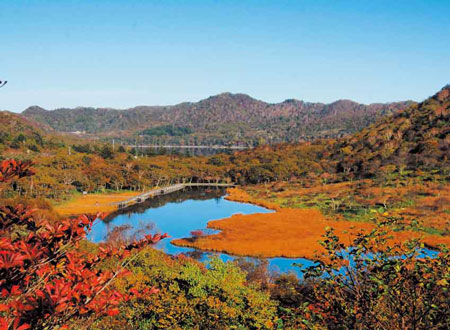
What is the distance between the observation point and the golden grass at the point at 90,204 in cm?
5388

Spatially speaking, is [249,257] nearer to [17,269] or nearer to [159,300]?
[159,300]

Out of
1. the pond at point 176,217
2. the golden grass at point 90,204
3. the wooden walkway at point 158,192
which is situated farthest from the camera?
the wooden walkway at point 158,192

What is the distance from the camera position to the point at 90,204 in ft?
196

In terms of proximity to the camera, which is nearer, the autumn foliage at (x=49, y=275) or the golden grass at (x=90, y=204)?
the autumn foliage at (x=49, y=275)

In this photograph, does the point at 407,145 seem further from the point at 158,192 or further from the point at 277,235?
the point at 277,235

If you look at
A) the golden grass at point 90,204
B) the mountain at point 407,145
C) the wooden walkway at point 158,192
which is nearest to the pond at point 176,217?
the wooden walkway at point 158,192

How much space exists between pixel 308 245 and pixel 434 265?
113 feet

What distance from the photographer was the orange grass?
37.0m

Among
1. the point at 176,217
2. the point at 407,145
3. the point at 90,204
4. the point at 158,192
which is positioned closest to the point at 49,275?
the point at 176,217

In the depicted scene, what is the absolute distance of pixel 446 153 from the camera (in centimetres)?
7438

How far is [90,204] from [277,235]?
32031 mm

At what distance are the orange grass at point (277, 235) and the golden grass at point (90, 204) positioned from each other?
58.3ft

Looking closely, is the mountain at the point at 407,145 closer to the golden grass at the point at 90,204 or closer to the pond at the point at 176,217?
the pond at the point at 176,217

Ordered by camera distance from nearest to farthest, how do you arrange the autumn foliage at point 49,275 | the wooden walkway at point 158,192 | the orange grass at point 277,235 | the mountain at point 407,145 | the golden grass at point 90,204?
the autumn foliage at point 49,275 → the orange grass at point 277,235 → the golden grass at point 90,204 → the wooden walkway at point 158,192 → the mountain at point 407,145
